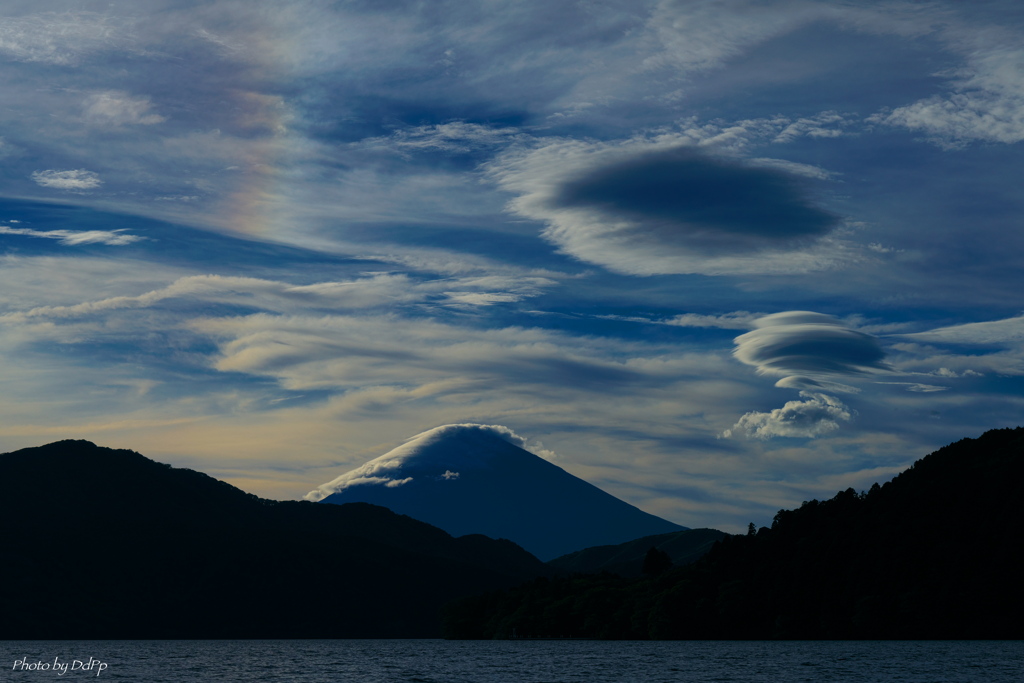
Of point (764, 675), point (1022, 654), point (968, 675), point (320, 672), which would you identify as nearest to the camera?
point (968, 675)

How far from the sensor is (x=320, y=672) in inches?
7185

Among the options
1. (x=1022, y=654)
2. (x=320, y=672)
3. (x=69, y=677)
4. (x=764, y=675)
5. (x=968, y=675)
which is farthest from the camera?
(x=1022, y=654)

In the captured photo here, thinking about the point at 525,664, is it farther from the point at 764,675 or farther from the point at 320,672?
the point at 764,675

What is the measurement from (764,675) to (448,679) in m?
50.5

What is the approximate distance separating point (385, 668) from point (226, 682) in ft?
167

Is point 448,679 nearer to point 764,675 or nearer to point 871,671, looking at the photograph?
point 764,675

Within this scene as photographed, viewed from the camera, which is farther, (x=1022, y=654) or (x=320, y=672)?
(x=1022, y=654)

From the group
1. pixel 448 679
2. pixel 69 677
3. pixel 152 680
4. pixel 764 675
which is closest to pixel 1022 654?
pixel 764 675

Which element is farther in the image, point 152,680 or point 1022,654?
point 1022,654

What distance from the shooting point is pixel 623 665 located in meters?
183

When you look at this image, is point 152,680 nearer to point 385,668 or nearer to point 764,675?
point 385,668

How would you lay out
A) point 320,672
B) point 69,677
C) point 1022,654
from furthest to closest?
point 1022,654 → point 320,672 → point 69,677

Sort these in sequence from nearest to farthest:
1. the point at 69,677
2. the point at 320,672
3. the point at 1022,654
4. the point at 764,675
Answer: the point at 764,675 → the point at 69,677 → the point at 320,672 → the point at 1022,654

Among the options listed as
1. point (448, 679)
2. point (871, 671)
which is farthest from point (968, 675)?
point (448, 679)
